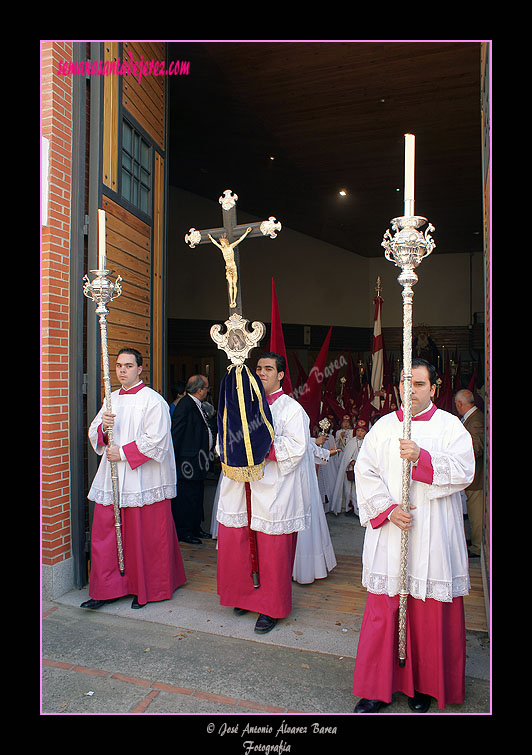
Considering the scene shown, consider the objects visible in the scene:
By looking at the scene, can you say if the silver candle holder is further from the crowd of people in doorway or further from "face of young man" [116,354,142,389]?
"face of young man" [116,354,142,389]

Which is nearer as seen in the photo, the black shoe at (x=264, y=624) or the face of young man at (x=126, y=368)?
the black shoe at (x=264, y=624)

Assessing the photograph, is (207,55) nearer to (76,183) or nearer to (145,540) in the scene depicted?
(76,183)

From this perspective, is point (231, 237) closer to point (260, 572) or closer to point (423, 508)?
point (423, 508)

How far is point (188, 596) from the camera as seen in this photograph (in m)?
4.62

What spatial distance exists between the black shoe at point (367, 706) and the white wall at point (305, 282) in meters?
11.3

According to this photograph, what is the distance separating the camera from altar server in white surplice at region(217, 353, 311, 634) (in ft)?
13.3

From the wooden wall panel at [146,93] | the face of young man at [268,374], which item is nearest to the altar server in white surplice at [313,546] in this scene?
the face of young man at [268,374]

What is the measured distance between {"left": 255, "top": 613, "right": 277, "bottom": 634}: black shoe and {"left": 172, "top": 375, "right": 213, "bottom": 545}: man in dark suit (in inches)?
90.2

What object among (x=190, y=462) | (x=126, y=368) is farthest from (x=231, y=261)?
(x=190, y=462)

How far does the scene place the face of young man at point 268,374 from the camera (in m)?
4.27

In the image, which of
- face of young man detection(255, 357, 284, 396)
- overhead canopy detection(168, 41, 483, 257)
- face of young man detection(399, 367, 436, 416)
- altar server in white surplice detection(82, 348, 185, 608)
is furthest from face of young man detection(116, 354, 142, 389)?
overhead canopy detection(168, 41, 483, 257)

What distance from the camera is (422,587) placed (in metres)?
2.87

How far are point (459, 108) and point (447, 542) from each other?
7276mm

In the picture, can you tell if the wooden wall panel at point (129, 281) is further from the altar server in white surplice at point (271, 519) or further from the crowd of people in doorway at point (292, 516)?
the altar server in white surplice at point (271, 519)
